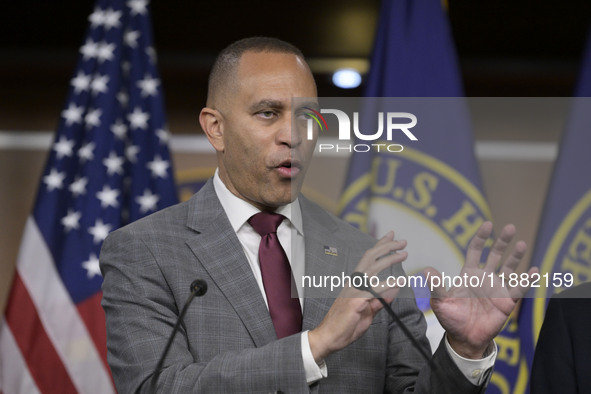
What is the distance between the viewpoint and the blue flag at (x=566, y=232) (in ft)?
5.57

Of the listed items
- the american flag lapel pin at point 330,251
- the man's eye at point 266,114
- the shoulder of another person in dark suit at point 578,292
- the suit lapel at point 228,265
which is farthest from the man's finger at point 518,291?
the man's eye at point 266,114

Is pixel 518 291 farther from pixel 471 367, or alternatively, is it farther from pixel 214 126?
pixel 214 126

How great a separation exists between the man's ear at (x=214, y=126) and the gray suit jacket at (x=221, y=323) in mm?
169

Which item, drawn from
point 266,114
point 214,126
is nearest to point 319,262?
point 266,114

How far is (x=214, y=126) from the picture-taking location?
195 centimetres

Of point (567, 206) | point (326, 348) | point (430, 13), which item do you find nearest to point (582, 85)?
point (430, 13)

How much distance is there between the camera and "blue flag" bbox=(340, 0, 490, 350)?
5.79ft

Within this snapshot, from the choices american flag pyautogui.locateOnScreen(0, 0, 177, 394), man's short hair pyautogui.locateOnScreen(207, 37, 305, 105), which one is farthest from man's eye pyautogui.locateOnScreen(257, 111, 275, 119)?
american flag pyautogui.locateOnScreen(0, 0, 177, 394)

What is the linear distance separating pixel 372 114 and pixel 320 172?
7.01ft

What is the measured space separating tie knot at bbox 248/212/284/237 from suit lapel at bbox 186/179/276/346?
0.21 feet

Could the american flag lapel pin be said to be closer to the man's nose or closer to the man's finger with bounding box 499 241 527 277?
the man's nose

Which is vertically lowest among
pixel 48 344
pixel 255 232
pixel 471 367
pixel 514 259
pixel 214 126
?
pixel 471 367

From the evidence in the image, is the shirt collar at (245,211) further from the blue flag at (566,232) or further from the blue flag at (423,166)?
the blue flag at (566,232)

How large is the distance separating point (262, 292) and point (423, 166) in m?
0.69
